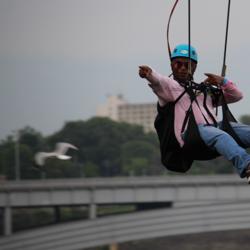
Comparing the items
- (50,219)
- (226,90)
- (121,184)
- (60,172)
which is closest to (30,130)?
(60,172)

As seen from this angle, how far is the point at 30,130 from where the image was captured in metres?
128

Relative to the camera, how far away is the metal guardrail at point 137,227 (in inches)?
3073

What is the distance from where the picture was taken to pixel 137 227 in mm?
79812

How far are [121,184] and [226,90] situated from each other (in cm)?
6640

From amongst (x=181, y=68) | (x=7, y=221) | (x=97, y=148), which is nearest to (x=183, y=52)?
(x=181, y=68)

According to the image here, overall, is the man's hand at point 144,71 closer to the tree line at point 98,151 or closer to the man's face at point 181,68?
the man's face at point 181,68

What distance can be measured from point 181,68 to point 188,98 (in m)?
0.41

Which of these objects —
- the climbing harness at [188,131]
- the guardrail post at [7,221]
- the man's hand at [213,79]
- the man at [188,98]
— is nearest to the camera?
the man at [188,98]

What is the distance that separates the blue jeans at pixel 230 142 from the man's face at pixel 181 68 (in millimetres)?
678

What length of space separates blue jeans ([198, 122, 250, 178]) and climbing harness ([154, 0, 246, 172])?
10 cm

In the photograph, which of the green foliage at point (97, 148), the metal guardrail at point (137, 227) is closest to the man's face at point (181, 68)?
the metal guardrail at point (137, 227)

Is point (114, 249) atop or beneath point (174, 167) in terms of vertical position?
beneath

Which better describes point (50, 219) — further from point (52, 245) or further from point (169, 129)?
point (169, 129)

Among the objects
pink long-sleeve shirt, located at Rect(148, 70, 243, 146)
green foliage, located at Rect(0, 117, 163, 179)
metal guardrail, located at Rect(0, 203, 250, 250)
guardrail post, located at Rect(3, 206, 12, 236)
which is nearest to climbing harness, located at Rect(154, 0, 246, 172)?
pink long-sleeve shirt, located at Rect(148, 70, 243, 146)
